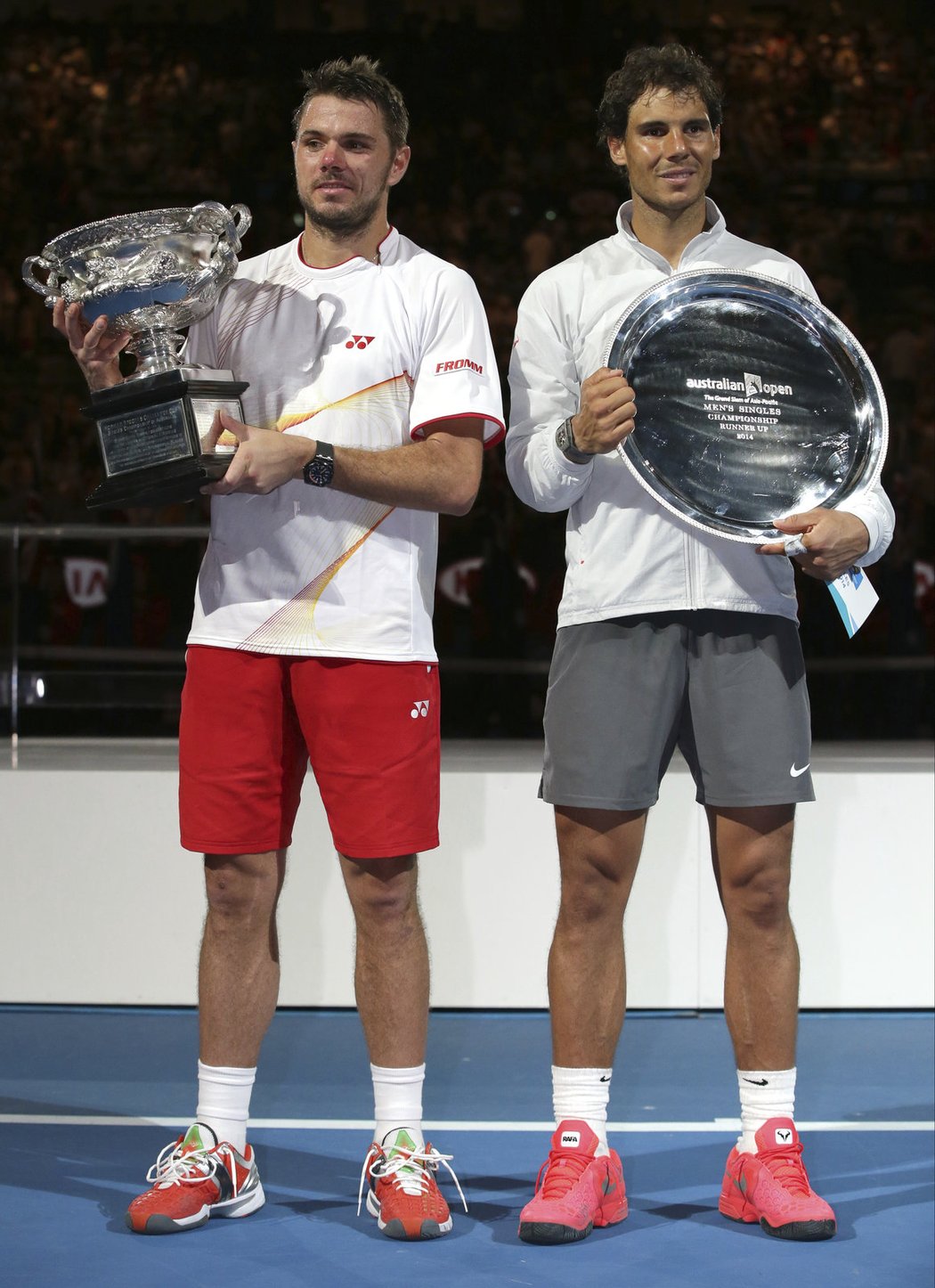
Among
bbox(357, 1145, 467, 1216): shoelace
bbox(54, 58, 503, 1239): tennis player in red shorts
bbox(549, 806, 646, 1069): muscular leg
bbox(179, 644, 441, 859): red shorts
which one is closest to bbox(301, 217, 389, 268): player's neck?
bbox(54, 58, 503, 1239): tennis player in red shorts

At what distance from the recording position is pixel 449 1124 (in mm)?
2668

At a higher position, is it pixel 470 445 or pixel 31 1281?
pixel 470 445

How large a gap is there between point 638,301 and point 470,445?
313mm

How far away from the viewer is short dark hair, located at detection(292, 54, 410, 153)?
7.30 feet

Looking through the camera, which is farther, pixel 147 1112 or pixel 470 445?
pixel 147 1112

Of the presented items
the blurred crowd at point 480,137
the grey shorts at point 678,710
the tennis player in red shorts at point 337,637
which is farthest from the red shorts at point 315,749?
the blurred crowd at point 480,137

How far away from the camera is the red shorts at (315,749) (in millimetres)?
2189

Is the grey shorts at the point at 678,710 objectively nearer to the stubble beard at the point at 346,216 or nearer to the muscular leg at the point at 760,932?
the muscular leg at the point at 760,932

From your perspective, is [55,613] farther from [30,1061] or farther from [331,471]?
[331,471]

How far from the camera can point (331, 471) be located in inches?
82.9

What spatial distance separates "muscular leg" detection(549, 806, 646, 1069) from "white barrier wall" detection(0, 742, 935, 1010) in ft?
3.66

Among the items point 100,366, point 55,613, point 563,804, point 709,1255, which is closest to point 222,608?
point 100,366

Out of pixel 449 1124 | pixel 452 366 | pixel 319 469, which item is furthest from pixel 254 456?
pixel 449 1124

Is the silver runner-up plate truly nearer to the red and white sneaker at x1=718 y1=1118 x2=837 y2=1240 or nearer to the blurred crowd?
the red and white sneaker at x1=718 y1=1118 x2=837 y2=1240
